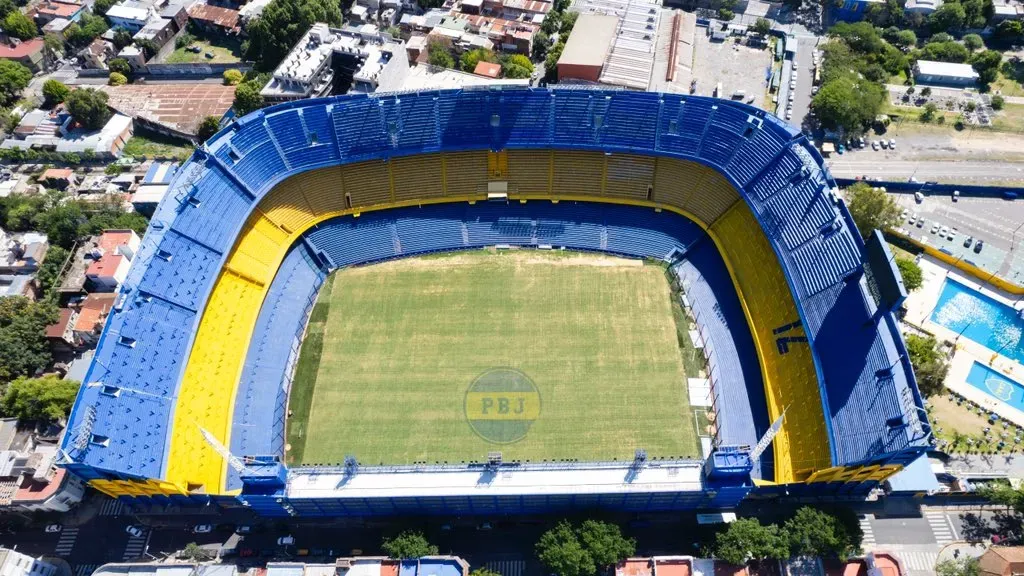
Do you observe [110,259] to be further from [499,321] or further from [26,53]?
[26,53]

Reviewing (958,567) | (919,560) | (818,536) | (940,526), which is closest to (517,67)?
(818,536)

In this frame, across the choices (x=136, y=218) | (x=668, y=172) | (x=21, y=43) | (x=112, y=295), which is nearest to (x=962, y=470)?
(x=668, y=172)

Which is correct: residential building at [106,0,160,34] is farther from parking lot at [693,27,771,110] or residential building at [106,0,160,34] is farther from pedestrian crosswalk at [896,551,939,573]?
pedestrian crosswalk at [896,551,939,573]

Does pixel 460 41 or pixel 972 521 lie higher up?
pixel 460 41

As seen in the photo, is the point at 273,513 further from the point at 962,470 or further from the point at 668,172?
the point at 962,470

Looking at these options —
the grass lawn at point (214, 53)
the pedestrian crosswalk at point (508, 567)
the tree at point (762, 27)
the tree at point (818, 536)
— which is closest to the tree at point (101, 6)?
the grass lawn at point (214, 53)
